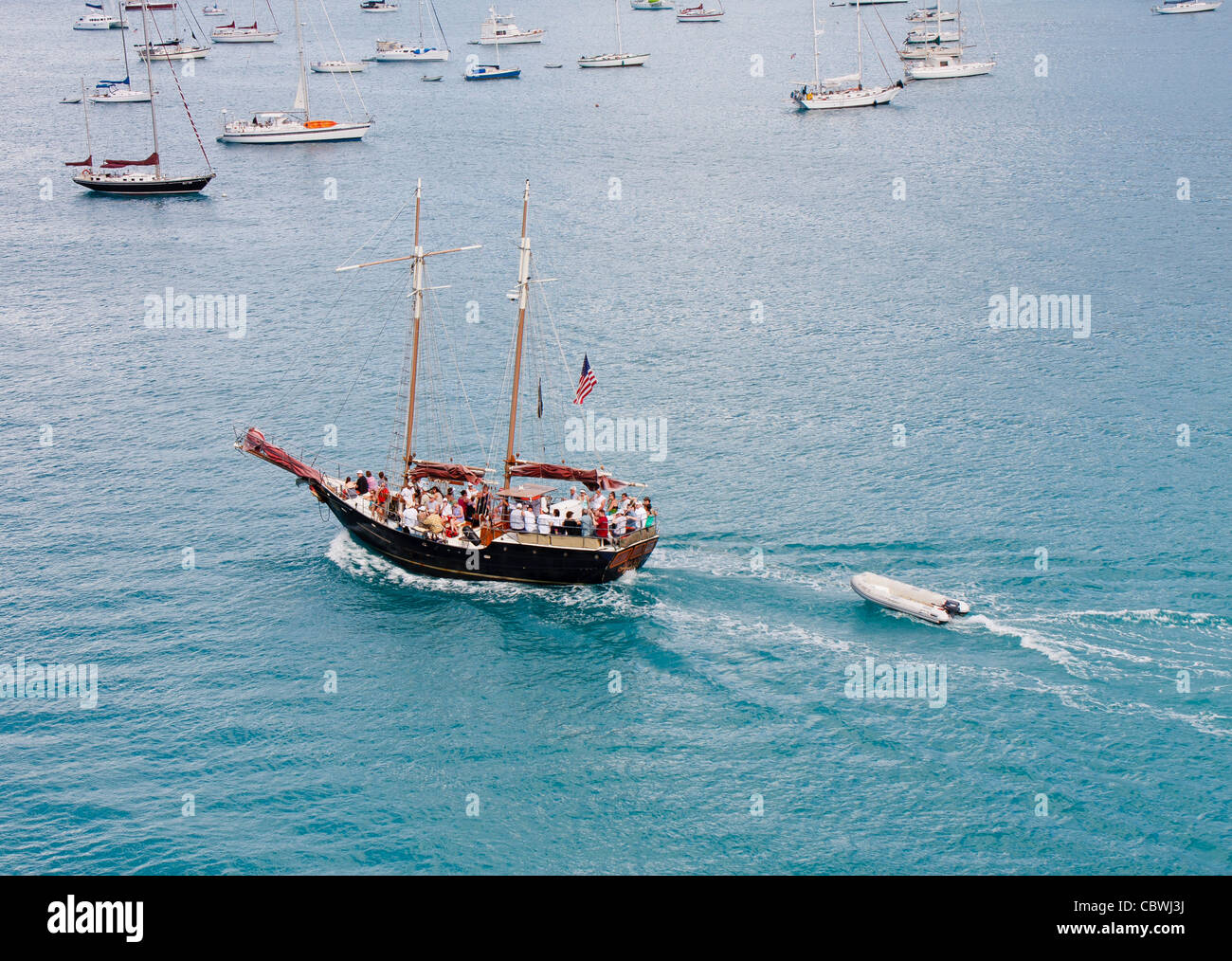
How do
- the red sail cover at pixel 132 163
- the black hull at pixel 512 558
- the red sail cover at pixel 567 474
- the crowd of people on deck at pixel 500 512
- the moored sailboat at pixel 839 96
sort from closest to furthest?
the black hull at pixel 512 558 < the crowd of people on deck at pixel 500 512 < the red sail cover at pixel 567 474 < the red sail cover at pixel 132 163 < the moored sailboat at pixel 839 96

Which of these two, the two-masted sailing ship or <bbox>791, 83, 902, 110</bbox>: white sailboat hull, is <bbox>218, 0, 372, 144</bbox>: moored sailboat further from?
the two-masted sailing ship

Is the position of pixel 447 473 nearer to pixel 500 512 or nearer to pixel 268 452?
pixel 500 512
